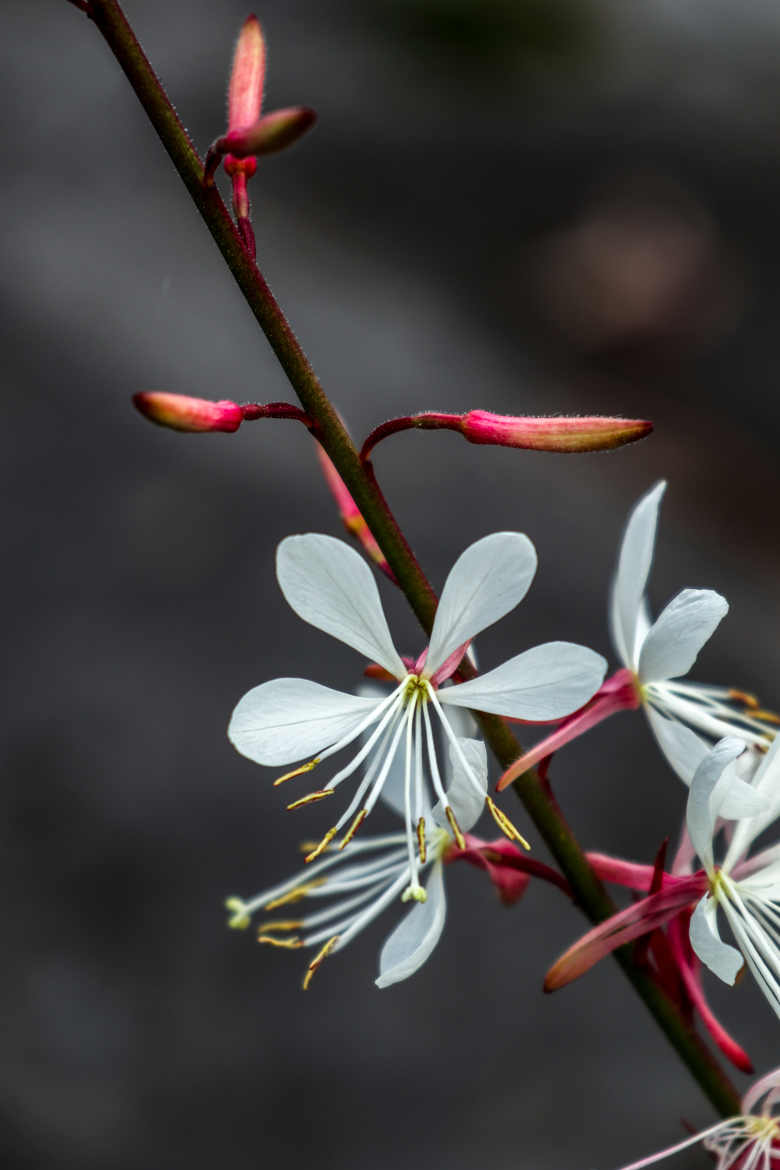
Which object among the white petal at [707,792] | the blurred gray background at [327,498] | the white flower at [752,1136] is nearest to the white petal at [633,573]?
the white petal at [707,792]

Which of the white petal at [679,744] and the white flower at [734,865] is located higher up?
the white petal at [679,744]

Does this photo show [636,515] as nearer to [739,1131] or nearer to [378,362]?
[739,1131]

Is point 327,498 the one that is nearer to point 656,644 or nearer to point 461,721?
point 461,721

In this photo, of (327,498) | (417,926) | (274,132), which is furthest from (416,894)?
(327,498)

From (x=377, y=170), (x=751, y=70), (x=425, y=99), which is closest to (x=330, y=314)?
(x=377, y=170)

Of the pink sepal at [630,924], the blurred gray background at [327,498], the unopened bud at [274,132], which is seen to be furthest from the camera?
the blurred gray background at [327,498]

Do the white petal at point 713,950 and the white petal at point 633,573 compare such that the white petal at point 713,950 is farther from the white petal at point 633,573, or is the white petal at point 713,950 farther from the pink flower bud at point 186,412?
the pink flower bud at point 186,412
